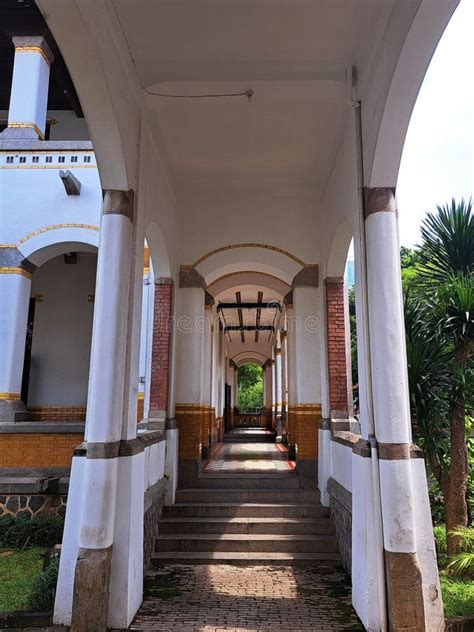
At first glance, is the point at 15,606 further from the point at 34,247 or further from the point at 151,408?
the point at 34,247

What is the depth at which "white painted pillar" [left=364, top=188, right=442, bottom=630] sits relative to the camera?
3.73 m

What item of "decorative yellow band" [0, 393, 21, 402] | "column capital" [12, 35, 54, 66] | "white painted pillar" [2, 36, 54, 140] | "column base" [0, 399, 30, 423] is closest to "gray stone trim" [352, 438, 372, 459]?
"column base" [0, 399, 30, 423]

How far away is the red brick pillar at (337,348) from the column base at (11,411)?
16.1 ft

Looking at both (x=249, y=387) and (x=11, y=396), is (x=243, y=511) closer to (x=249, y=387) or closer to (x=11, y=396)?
(x=11, y=396)

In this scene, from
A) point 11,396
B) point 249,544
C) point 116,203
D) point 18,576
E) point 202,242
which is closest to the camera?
point 116,203

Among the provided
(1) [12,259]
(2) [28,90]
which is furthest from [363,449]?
(2) [28,90]

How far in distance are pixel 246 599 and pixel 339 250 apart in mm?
4446

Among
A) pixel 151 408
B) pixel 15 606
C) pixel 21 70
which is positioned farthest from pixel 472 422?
pixel 21 70

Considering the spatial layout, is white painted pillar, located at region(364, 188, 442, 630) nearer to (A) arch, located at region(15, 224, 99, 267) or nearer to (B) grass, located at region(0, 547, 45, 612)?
(B) grass, located at region(0, 547, 45, 612)

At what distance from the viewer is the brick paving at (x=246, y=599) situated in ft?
13.1

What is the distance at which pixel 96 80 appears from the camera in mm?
3877

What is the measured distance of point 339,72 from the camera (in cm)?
496

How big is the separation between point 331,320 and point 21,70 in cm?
715

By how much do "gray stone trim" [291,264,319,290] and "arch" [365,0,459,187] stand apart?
9.41 ft
